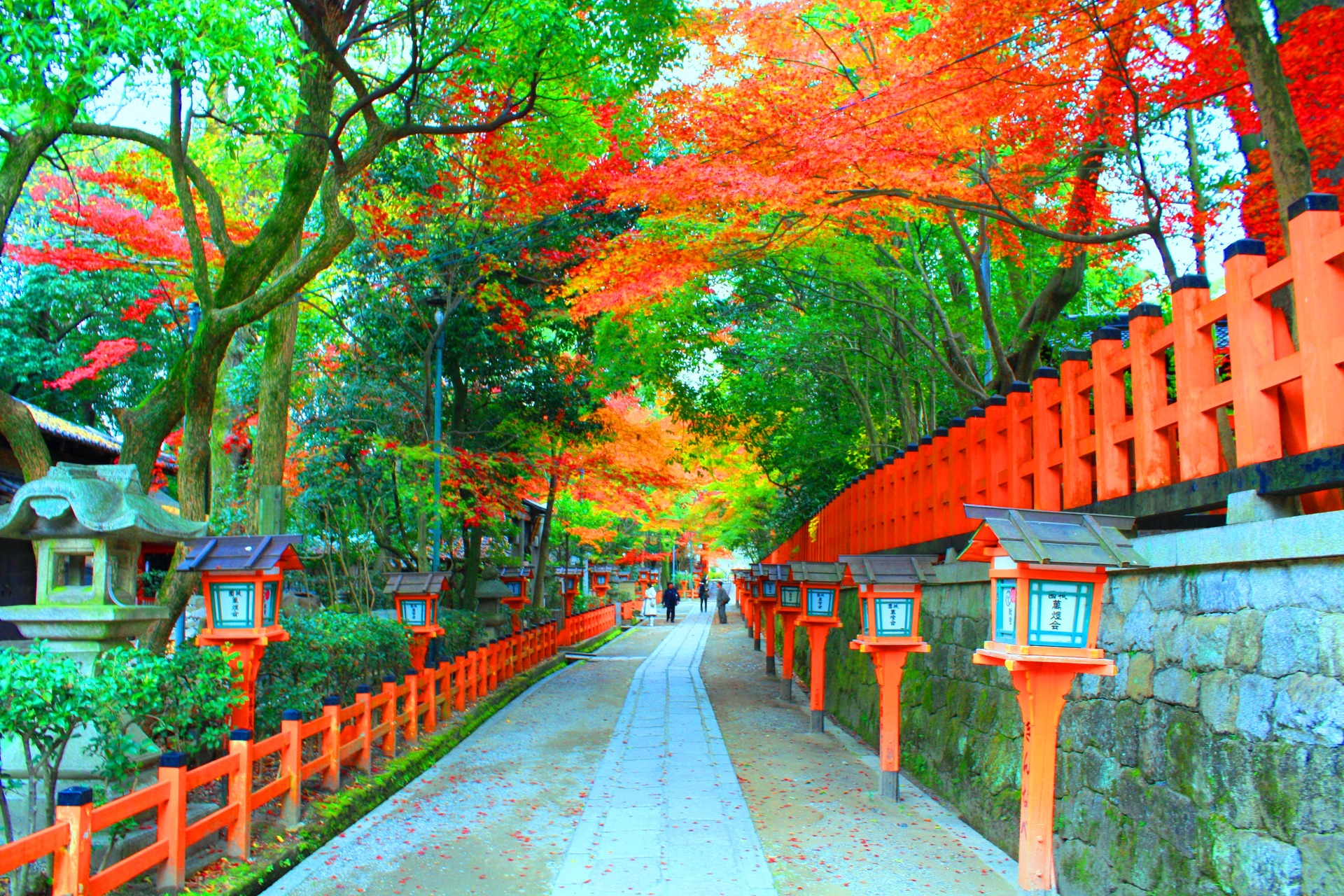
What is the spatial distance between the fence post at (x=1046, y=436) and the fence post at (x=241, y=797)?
5.59 metres

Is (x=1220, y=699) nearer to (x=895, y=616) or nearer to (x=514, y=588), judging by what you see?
(x=895, y=616)

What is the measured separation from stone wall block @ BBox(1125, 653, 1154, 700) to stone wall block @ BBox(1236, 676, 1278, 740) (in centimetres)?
85

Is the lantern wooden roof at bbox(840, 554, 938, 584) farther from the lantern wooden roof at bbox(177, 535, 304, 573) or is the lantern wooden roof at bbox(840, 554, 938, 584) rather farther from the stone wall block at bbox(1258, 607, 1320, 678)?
the lantern wooden roof at bbox(177, 535, 304, 573)

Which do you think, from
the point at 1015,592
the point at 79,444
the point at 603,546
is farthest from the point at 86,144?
the point at 603,546

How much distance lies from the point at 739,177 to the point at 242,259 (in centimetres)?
470

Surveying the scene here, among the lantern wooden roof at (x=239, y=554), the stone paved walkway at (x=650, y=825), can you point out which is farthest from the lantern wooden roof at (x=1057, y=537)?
the lantern wooden roof at (x=239, y=554)

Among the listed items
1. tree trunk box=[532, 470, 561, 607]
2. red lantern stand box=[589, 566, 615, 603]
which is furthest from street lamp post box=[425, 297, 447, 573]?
red lantern stand box=[589, 566, 615, 603]

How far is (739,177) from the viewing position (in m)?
9.27

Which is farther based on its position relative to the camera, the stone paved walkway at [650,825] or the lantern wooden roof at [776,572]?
the lantern wooden roof at [776,572]

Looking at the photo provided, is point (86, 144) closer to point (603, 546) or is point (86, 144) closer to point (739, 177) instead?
point (739, 177)

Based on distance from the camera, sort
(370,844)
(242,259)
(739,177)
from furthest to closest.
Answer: (739,177)
(242,259)
(370,844)

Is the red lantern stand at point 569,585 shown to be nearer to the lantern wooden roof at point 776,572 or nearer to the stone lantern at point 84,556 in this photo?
the lantern wooden roof at point 776,572

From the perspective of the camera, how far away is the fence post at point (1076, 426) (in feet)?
20.4

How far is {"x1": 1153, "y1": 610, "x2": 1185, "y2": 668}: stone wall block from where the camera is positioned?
15.7ft
